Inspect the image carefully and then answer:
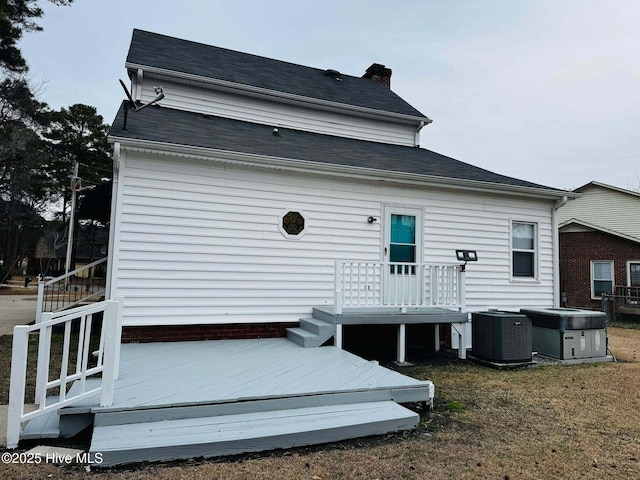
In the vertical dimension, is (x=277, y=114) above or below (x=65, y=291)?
above

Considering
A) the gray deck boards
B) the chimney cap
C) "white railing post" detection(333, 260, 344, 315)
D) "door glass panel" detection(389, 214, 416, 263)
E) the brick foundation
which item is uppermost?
the chimney cap

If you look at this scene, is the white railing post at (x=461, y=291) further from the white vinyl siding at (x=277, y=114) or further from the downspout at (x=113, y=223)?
the downspout at (x=113, y=223)

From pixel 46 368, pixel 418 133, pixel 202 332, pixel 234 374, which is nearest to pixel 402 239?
pixel 202 332

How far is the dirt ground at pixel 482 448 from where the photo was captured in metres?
2.77

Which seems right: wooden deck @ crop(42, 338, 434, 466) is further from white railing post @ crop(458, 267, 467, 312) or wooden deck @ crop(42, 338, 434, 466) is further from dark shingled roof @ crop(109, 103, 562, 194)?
dark shingled roof @ crop(109, 103, 562, 194)

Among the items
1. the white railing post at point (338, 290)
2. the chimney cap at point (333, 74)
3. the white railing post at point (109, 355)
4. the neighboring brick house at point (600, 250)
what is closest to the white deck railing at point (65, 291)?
the white railing post at point (338, 290)

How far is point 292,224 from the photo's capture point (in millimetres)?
6852

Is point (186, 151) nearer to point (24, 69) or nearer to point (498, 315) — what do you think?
point (498, 315)

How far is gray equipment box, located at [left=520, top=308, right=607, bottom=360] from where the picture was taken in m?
6.79

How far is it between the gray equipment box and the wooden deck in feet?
13.0

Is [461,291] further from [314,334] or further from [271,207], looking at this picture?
[271,207]

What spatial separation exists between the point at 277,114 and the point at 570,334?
777 cm

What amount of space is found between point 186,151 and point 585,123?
25407 mm

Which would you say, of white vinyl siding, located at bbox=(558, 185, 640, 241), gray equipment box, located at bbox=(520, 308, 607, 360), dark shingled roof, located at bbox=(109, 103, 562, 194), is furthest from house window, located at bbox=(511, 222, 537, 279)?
white vinyl siding, located at bbox=(558, 185, 640, 241)
